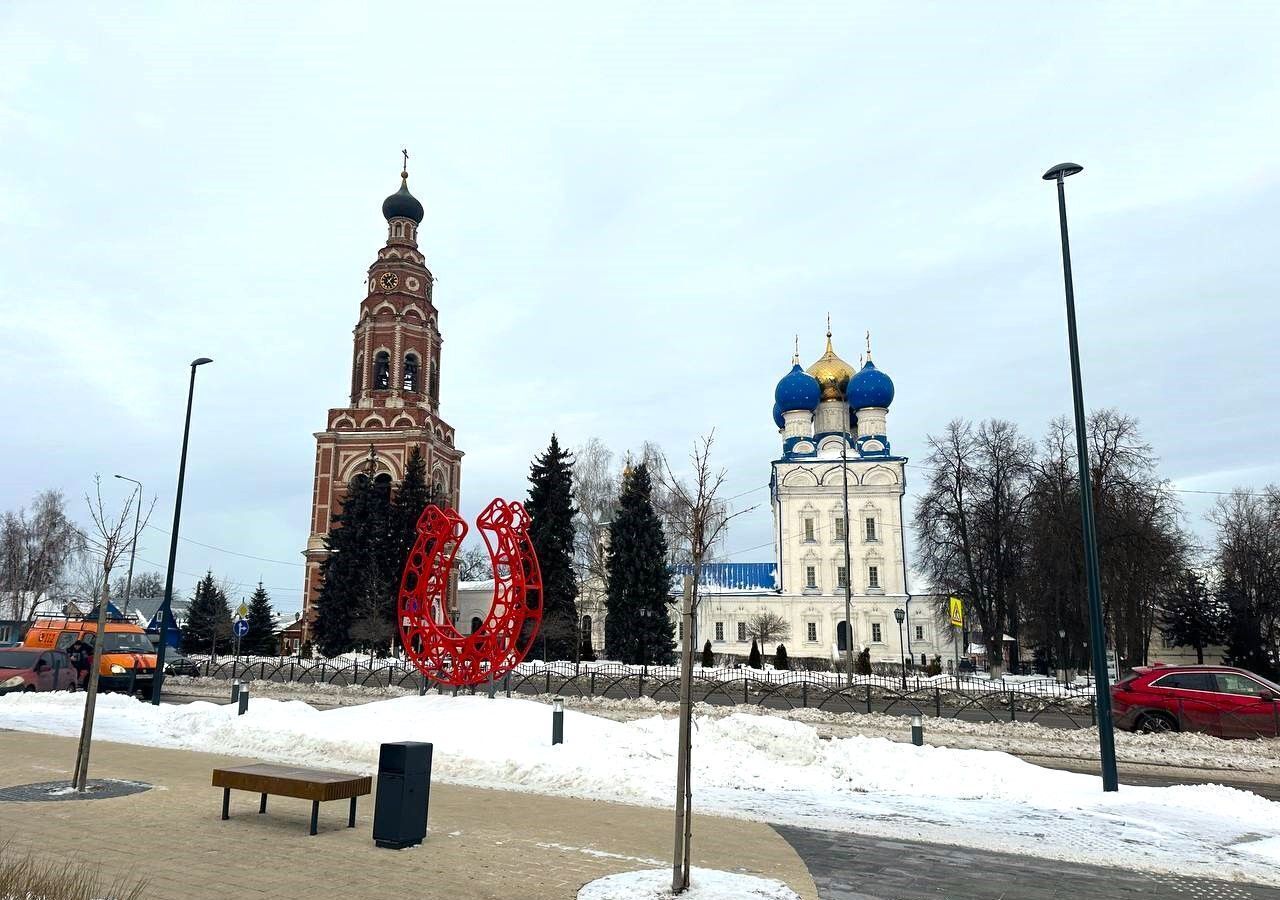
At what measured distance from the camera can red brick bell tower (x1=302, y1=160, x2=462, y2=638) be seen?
62688 millimetres

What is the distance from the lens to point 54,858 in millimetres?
7074

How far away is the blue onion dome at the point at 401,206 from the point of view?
6800 cm

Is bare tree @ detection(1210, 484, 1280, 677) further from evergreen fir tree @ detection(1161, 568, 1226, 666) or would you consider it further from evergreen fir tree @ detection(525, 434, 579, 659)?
evergreen fir tree @ detection(525, 434, 579, 659)

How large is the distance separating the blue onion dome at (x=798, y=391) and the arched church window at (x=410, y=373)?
27.7 meters

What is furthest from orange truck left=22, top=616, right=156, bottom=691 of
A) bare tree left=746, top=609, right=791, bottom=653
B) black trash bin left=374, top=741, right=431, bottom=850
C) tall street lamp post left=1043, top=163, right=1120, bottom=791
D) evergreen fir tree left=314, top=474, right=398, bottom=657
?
bare tree left=746, top=609, right=791, bottom=653

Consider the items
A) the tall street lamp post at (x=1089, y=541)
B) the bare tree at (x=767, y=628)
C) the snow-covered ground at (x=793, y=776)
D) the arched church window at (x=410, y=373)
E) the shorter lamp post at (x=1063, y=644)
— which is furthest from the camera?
the arched church window at (x=410, y=373)

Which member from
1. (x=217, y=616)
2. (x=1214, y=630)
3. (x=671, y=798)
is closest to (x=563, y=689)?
(x=671, y=798)

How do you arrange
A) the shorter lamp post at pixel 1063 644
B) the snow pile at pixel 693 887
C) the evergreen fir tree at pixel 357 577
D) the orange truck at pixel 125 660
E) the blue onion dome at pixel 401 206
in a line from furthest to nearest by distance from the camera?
the blue onion dome at pixel 401 206, the evergreen fir tree at pixel 357 577, the shorter lamp post at pixel 1063 644, the orange truck at pixel 125 660, the snow pile at pixel 693 887

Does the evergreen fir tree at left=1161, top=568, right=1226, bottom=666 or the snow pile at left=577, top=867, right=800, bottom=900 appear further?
the evergreen fir tree at left=1161, top=568, right=1226, bottom=666

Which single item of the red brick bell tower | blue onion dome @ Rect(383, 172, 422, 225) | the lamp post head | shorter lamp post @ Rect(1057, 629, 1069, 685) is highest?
blue onion dome @ Rect(383, 172, 422, 225)

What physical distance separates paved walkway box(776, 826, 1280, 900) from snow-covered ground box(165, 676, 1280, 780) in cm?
856

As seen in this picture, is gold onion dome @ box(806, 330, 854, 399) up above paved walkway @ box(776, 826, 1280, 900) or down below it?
above

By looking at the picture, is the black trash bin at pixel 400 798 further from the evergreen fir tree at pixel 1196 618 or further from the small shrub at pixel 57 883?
the evergreen fir tree at pixel 1196 618

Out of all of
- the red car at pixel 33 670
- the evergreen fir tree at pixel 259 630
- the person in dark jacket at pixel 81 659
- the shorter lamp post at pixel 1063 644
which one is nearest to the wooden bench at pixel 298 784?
the red car at pixel 33 670
